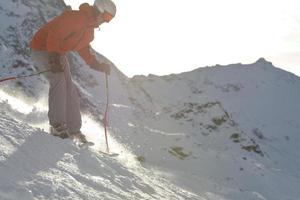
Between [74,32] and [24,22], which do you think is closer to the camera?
[74,32]

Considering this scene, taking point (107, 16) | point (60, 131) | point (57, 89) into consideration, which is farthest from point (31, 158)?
point (107, 16)

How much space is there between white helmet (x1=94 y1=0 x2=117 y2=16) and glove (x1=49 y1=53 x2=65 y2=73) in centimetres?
107

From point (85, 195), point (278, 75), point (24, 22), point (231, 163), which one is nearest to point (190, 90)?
point (278, 75)

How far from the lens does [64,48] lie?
8.70 metres

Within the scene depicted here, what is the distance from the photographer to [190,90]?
115438mm

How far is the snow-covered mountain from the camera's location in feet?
20.5

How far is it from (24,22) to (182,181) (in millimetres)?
37986

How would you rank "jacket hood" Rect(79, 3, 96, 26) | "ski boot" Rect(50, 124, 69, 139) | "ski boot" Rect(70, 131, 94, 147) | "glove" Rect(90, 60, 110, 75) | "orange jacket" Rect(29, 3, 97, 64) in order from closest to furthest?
"orange jacket" Rect(29, 3, 97, 64), "jacket hood" Rect(79, 3, 96, 26), "ski boot" Rect(50, 124, 69, 139), "ski boot" Rect(70, 131, 94, 147), "glove" Rect(90, 60, 110, 75)

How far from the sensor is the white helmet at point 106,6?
872cm

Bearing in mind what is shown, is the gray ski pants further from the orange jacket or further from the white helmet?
the white helmet

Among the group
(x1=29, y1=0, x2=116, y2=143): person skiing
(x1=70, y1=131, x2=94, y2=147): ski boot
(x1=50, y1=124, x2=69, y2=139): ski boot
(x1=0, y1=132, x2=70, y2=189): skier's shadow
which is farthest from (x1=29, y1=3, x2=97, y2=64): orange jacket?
(x1=0, y1=132, x2=70, y2=189): skier's shadow

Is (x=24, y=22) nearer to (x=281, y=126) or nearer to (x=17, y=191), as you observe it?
(x=17, y=191)

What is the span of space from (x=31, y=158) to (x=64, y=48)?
3026 mm

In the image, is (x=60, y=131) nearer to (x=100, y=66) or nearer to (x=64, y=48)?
(x=64, y=48)
